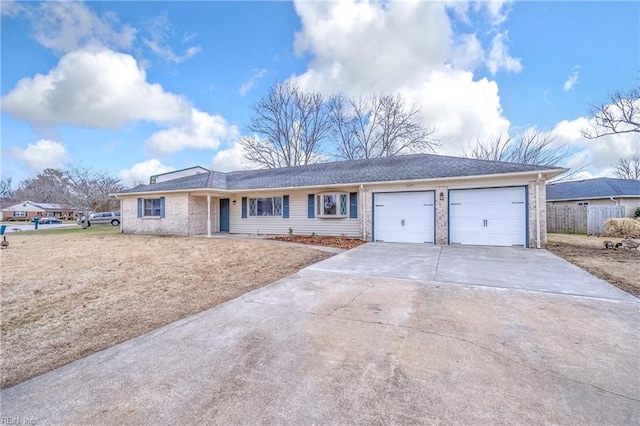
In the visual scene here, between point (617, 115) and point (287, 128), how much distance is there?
21556 mm

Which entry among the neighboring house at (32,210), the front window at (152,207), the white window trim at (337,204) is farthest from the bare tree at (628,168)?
the neighboring house at (32,210)

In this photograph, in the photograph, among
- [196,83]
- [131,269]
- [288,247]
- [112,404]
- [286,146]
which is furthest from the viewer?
[286,146]

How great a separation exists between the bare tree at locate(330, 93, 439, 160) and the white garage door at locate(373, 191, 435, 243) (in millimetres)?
12593

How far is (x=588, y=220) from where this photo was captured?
14438mm

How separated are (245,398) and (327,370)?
2.39 ft

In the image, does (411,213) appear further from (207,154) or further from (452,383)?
(207,154)

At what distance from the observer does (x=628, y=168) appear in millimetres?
30828

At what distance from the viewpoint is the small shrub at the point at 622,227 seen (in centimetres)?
1254

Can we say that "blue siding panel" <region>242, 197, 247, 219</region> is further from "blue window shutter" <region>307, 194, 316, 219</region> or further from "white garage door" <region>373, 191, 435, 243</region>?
"white garage door" <region>373, 191, 435, 243</region>

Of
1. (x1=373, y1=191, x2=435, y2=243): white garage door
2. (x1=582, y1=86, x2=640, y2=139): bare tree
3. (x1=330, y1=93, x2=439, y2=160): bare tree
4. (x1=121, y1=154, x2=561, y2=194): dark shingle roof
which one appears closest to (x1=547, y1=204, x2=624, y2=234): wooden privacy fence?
(x1=582, y1=86, x2=640, y2=139): bare tree

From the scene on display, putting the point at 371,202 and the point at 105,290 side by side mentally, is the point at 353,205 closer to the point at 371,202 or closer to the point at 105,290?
the point at 371,202

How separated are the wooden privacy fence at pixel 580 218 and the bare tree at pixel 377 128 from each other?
30.4 ft

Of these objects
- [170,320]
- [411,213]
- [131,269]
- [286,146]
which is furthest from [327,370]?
[286,146]

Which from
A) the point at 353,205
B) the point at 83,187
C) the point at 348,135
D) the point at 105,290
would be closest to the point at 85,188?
the point at 83,187
